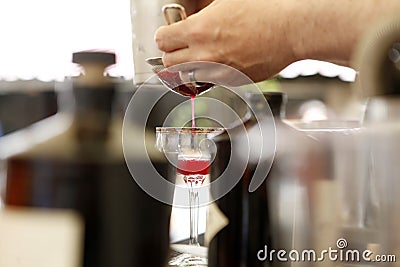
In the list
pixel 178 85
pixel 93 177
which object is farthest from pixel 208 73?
pixel 93 177

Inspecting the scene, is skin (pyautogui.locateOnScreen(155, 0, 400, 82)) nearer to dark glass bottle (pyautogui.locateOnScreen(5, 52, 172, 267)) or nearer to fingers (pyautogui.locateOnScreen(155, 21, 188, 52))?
fingers (pyautogui.locateOnScreen(155, 21, 188, 52))

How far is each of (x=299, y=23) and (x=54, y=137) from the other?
0.18 m

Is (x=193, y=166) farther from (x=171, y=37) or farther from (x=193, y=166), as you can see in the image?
(x=171, y=37)

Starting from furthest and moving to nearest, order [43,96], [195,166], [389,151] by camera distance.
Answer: [43,96], [195,166], [389,151]

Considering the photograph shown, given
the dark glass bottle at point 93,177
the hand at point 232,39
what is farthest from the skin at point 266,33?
the dark glass bottle at point 93,177

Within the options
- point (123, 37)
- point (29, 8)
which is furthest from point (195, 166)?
point (29, 8)

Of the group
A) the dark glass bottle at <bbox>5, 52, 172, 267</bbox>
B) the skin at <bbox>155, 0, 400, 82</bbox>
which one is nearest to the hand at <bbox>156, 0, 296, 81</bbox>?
the skin at <bbox>155, 0, 400, 82</bbox>

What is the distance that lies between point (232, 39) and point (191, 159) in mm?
107

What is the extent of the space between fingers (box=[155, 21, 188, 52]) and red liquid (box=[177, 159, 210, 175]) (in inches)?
3.5

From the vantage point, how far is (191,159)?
1.27ft

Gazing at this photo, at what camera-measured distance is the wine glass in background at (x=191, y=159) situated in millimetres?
376

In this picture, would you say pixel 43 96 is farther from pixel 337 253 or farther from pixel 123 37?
pixel 337 253

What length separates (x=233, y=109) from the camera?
436 mm

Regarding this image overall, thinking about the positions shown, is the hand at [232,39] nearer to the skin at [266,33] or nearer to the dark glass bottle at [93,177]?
the skin at [266,33]
